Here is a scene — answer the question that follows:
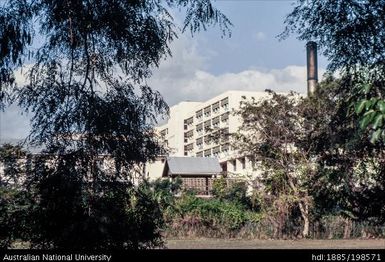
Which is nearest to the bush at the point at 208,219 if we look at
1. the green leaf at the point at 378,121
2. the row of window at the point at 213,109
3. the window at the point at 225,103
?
the green leaf at the point at 378,121

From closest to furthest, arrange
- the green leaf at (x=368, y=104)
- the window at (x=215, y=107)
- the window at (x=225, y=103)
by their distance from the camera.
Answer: the green leaf at (x=368, y=104)
the window at (x=225, y=103)
the window at (x=215, y=107)

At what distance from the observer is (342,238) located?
69.1ft

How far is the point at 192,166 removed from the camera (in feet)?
117

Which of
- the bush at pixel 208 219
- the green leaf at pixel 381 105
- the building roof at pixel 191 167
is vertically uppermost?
the building roof at pixel 191 167

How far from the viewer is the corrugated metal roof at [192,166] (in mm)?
35250

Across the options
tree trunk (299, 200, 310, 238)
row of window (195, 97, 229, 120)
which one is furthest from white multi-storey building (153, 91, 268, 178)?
tree trunk (299, 200, 310, 238)

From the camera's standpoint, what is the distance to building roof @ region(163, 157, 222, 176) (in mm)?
35250

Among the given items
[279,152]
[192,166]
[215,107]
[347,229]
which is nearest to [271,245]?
[279,152]

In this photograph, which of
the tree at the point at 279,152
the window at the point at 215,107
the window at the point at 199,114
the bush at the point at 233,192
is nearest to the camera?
the tree at the point at 279,152

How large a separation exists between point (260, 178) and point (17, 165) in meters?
17.1

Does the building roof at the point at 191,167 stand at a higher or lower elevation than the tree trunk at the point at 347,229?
higher


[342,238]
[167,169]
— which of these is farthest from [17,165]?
[167,169]

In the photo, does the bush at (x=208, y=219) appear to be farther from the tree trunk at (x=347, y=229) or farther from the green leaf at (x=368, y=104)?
Answer: the green leaf at (x=368, y=104)

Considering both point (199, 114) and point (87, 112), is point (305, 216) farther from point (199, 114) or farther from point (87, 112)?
point (199, 114)
